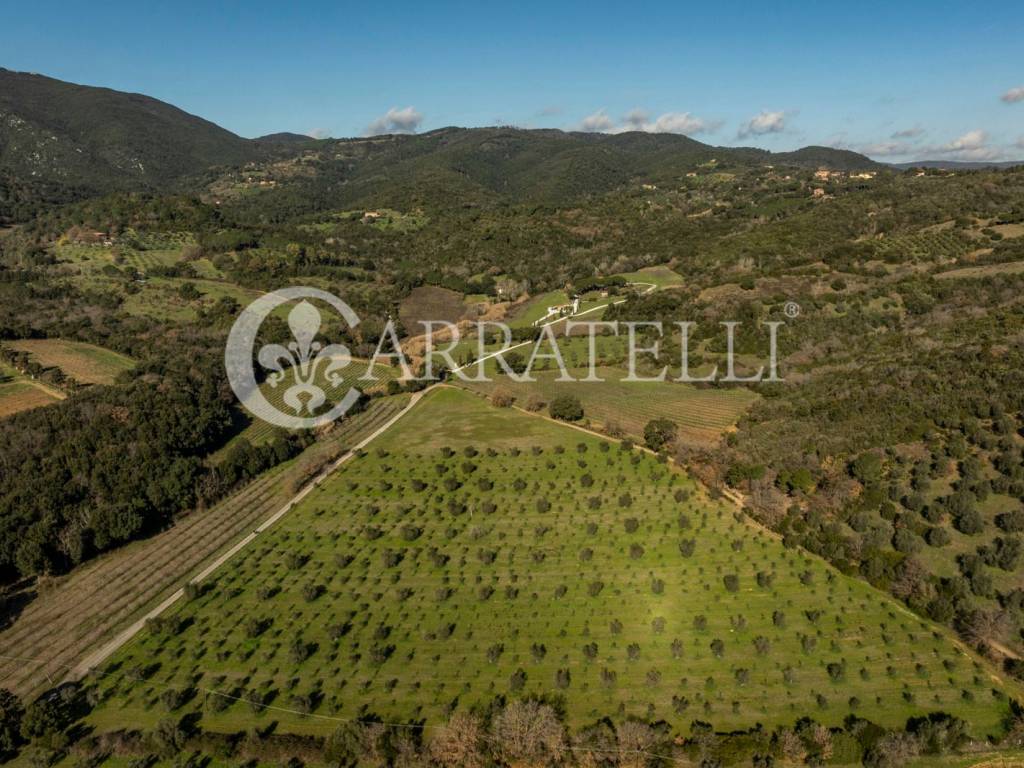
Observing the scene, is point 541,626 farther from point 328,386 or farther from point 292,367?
point 292,367

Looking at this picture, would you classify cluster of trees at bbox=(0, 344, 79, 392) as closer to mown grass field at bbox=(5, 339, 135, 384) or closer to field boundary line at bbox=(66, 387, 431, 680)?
mown grass field at bbox=(5, 339, 135, 384)

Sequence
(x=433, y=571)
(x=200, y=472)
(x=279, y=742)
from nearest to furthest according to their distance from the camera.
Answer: (x=279, y=742), (x=433, y=571), (x=200, y=472)

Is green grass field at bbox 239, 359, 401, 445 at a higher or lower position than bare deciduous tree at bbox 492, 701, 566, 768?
higher

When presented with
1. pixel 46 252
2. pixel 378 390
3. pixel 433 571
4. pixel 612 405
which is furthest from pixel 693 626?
pixel 46 252

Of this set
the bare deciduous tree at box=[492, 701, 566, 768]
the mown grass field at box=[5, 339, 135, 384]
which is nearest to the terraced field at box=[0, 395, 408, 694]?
the bare deciduous tree at box=[492, 701, 566, 768]

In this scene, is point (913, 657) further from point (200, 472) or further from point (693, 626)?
point (200, 472)

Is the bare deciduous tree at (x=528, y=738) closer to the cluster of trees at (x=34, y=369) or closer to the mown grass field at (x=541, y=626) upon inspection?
the mown grass field at (x=541, y=626)

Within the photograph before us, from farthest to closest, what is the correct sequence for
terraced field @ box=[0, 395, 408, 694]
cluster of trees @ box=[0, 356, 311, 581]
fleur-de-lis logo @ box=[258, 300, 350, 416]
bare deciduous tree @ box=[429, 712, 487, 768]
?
fleur-de-lis logo @ box=[258, 300, 350, 416]
cluster of trees @ box=[0, 356, 311, 581]
terraced field @ box=[0, 395, 408, 694]
bare deciduous tree @ box=[429, 712, 487, 768]
